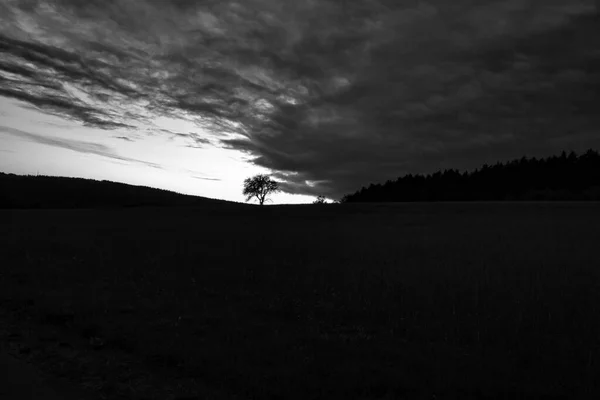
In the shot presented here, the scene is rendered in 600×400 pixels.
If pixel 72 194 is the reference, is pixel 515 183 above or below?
above

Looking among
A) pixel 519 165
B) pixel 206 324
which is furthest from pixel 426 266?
pixel 519 165

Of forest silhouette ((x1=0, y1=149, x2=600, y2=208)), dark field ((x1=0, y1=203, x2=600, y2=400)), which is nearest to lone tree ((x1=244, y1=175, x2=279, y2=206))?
forest silhouette ((x1=0, y1=149, x2=600, y2=208))

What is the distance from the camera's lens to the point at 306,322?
11438 mm

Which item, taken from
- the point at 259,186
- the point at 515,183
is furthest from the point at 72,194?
the point at 515,183

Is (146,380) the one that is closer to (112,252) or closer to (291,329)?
(291,329)

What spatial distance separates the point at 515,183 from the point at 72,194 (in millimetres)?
114942

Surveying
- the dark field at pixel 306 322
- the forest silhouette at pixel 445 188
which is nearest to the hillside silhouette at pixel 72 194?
the forest silhouette at pixel 445 188

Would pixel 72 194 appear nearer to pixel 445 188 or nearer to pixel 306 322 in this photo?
pixel 306 322

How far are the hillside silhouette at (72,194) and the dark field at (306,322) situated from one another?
225ft

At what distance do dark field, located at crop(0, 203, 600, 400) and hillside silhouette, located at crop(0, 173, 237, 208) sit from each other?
68.5 meters

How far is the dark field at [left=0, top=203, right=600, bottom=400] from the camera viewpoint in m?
7.67

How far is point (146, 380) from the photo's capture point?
24.3 ft

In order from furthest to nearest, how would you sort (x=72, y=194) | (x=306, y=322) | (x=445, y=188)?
(x=445, y=188) < (x=72, y=194) < (x=306, y=322)

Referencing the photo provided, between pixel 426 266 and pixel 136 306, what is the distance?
13.4 meters
